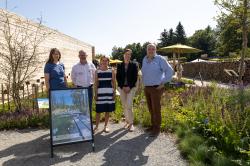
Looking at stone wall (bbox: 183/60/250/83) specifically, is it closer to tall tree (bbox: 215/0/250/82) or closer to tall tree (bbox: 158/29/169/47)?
tall tree (bbox: 215/0/250/82)

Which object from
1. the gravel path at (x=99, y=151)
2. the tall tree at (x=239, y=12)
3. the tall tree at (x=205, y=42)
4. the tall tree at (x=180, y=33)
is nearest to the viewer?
the gravel path at (x=99, y=151)

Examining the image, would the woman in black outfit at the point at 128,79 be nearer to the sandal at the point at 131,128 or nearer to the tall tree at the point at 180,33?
the sandal at the point at 131,128

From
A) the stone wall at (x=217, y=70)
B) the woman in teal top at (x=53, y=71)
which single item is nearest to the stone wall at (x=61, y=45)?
the woman in teal top at (x=53, y=71)

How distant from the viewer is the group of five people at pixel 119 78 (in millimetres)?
7098

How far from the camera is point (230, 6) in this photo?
13242mm

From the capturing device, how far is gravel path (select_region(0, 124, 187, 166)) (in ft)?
18.2

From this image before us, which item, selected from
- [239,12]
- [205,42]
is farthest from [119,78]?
[205,42]

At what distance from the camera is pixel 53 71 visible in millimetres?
7039

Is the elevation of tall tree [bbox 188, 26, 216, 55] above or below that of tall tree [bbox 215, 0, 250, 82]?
above

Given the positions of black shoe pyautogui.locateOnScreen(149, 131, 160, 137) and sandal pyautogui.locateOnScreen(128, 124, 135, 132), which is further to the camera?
sandal pyautogui.locateOnScreen(128, 124, 135, 132)

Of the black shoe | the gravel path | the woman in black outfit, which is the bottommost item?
the gravel path

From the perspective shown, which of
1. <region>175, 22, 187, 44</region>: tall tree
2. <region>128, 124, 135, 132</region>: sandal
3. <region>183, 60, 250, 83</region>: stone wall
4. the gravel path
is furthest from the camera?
<region>175, 22, 187, 44</region>: tall tree

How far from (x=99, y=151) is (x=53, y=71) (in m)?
2.03

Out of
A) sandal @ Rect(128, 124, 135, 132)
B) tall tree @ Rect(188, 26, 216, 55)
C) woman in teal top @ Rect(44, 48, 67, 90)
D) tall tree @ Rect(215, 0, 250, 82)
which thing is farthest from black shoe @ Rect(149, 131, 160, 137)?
tall tree @ Rect(188, 26, 216, 55)
